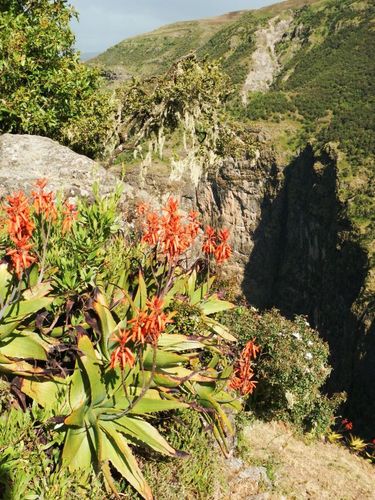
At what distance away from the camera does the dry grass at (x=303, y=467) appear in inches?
226

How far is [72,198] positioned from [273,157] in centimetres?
7739

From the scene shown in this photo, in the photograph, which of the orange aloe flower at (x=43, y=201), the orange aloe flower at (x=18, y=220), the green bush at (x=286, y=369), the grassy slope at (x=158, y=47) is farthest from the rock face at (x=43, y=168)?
the grassy slope at (x=158, y=47)

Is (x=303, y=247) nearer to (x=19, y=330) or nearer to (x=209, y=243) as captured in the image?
(x=209, y=243)

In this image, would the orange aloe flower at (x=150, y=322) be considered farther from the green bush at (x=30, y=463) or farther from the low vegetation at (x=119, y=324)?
the green bush at (x=30, y=463)

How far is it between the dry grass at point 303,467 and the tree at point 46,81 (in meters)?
7.80

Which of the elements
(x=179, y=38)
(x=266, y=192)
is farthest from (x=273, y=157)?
(x=179, y=38)

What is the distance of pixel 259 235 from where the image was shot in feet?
275

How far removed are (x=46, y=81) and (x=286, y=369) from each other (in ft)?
27.6

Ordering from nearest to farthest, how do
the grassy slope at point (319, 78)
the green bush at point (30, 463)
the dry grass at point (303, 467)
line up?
1. the green bush at point (30, 463)
2. the dry grass at point (303, 467)
3. the grassy slope at point (319, 78)

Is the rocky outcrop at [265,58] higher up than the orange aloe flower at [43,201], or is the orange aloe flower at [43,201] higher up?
the rocky outcrop at [265,58]

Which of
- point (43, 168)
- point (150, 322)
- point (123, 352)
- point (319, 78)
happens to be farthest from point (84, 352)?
point (319, 78)


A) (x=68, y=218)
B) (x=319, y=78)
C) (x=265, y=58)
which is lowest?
(x=68, y=218)

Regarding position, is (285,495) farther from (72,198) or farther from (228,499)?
(72,198)

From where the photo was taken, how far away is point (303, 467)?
652 centimetres
